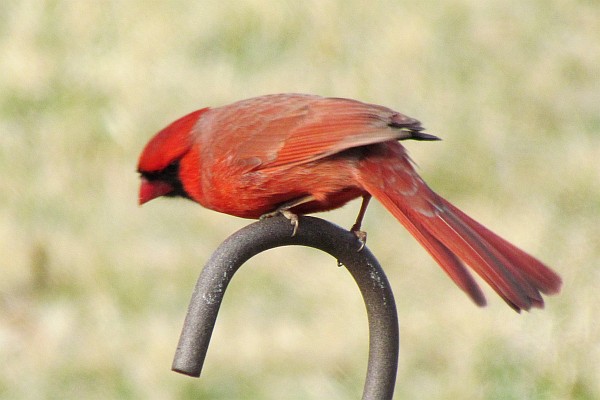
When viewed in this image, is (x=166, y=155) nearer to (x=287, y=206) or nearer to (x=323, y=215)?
(x=287, y=206)

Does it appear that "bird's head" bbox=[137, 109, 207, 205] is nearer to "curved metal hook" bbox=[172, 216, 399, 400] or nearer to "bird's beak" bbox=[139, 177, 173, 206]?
"bird's beak" bbox=[139, 177, 173, 206]

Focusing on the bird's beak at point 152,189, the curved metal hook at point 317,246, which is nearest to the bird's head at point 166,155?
the bird's beak at point 152,189

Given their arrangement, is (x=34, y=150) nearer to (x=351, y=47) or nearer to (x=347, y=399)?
(x=351, y=47)

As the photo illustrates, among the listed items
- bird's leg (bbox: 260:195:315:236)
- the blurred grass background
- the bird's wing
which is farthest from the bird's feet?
the blurred grass background

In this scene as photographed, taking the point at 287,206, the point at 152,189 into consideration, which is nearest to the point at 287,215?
the point at 287,206

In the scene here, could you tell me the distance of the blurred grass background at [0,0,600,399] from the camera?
4527 mm

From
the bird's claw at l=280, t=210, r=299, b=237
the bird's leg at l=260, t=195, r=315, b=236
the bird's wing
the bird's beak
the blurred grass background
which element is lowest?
the blurred grass background

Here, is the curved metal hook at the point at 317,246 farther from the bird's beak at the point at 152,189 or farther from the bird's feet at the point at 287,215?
the bird's beak at the point at 152,189

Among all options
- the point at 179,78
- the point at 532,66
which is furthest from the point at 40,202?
the point at 532,66

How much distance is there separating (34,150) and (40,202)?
464 mm

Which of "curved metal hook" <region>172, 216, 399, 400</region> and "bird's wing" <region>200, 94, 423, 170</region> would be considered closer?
"curved metal hook" <region>172, 216, 399, 400</region>

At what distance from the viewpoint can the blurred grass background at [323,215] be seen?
453 centimetres

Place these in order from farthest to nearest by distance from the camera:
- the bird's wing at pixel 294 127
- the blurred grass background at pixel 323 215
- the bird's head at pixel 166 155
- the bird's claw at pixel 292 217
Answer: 1. the blurred grass background at pixel 323 215
2. the bird's head at pixel 166 155
3. the bird's wing at pixel 294 127
4. the bird's claw at pixel 292 217

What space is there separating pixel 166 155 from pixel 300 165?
37 centimetres
